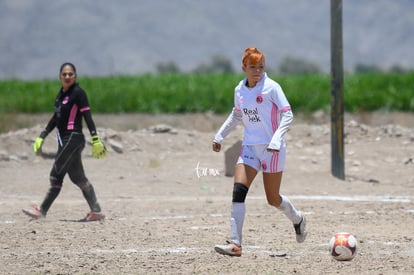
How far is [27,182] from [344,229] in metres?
7.21

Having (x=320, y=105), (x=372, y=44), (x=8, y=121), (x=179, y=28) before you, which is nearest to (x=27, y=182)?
(x=8, y=121)

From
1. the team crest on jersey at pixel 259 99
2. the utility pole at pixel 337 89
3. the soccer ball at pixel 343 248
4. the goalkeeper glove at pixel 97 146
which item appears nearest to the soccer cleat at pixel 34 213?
the goalkeeper glove at pixel 97 146

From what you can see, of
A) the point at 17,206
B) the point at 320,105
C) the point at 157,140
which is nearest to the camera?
the point at 17,206


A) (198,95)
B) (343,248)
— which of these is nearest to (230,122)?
(343,248)

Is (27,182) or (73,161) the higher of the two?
(73,161)

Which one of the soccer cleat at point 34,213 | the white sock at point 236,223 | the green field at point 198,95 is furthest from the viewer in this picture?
the green field at point 198,95

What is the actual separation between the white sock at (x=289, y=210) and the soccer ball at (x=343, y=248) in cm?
80

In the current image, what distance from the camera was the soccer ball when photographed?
9289mm

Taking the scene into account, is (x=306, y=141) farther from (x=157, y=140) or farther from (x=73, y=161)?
(x=73, y=161)

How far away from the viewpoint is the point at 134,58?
122125 millimetres

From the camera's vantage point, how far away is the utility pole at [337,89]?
1695cm

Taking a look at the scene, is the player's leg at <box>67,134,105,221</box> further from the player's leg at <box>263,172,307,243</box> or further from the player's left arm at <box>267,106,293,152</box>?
the player's left arm at <box>267,106,293,152</box>

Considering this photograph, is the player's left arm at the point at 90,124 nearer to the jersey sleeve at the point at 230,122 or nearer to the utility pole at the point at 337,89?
the jersey sleeve at the point at 230,122

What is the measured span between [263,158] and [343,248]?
1.13 metres
